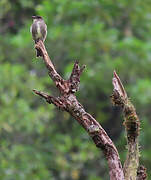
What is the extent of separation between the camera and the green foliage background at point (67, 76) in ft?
39.3

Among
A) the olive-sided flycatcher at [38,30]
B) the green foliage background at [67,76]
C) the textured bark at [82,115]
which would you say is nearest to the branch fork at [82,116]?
the textured bark at [82,115]

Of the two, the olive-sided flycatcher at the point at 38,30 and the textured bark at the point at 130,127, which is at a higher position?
the olive-sided flycatcher at the point at 38,30

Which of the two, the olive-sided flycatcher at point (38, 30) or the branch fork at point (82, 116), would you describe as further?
the olive-sided flycatcher at point (38, 30)

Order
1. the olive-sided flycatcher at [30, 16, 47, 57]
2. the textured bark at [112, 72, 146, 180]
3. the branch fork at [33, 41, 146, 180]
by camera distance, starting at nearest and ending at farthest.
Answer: the branch fork at [33, 41, 146, 180] < the textured bark at [112, 72, 146, 180] < the olive-sided flycatcher at [30, 16, 47, 57]

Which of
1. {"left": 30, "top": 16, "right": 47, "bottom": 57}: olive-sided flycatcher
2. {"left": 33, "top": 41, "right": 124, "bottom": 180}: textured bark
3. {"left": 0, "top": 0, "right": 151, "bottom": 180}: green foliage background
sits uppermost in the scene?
{"left": 0, "top": 0, "right": 151, "bottom": 180}: green foliage background

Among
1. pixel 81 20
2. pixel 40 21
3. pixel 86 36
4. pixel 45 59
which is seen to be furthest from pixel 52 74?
pixel 81 20

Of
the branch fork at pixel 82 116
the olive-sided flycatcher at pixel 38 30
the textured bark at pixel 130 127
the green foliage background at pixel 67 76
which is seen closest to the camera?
the branch fork at pixel 82 116

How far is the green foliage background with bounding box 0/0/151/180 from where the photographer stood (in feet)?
39.3

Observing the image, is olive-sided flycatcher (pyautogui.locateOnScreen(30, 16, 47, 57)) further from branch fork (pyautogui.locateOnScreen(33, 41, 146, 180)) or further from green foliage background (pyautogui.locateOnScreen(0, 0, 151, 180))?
green foliage background (pyautogui.locateOnScreen(0, 0, 151, 180))

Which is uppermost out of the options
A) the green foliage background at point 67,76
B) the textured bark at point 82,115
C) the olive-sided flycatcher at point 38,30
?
the green foliage background at point 67,76

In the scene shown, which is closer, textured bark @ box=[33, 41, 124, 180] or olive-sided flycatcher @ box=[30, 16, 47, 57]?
textured bark @ box=[33, 41, 124, 180]

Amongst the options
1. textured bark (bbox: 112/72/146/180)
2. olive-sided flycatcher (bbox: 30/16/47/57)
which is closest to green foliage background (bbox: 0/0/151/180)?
olive-sided flycatcher (bbox: 30/16/47/57)

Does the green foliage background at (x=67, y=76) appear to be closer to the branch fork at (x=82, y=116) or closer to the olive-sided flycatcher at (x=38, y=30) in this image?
the olive-sided flycatcher at (x=38, y=30)

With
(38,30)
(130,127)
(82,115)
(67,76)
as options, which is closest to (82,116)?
(82,115)
